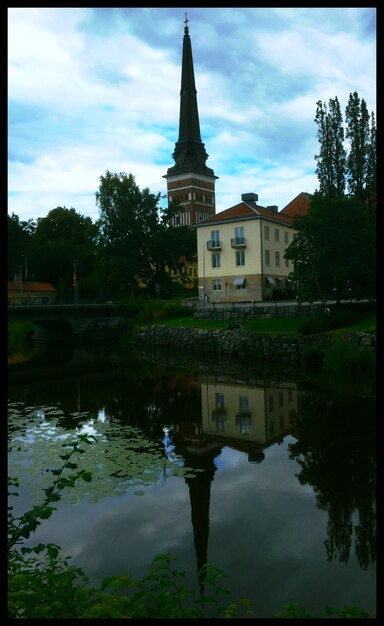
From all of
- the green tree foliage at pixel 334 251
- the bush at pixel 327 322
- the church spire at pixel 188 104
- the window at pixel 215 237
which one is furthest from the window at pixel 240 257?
the church spire at pixel 188 104

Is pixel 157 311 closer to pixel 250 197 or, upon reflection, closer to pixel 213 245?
pixel 213 245

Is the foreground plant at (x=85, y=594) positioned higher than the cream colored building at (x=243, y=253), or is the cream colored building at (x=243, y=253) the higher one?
the cream colored building at (x=243, y=253)

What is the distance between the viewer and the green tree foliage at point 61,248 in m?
81.8

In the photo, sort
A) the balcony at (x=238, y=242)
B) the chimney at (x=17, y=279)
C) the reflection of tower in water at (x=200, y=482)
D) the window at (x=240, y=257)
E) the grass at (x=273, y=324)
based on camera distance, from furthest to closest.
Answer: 1. the chimney at (x=17, y=279)
2. the window at (x=240, y=257)
3. the balcony at (x=238, y=242)
4. the grass at (x=273, y=324)
5. the reflection of tower in water at (x=200, y=482)

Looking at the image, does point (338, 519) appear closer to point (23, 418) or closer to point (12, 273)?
point (23, 418)

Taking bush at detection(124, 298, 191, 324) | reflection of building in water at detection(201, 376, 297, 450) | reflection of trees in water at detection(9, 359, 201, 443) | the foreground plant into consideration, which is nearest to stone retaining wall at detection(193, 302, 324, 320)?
bush at detection(124, 298, 191, 324)

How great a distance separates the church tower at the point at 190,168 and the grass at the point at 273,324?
69340 mm

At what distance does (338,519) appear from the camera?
378 inches

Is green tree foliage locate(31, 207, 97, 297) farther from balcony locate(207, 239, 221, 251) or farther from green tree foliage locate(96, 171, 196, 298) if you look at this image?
balcony locate(207, 239, 221, 251)

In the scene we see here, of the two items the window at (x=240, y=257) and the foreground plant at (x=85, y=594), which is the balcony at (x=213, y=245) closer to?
the window at (x=240, y=257)

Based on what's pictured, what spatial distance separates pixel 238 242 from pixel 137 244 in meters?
13.7

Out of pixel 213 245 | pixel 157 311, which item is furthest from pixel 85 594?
pixel 213 245

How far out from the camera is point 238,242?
58.8 m

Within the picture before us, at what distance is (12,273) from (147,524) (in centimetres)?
7832
